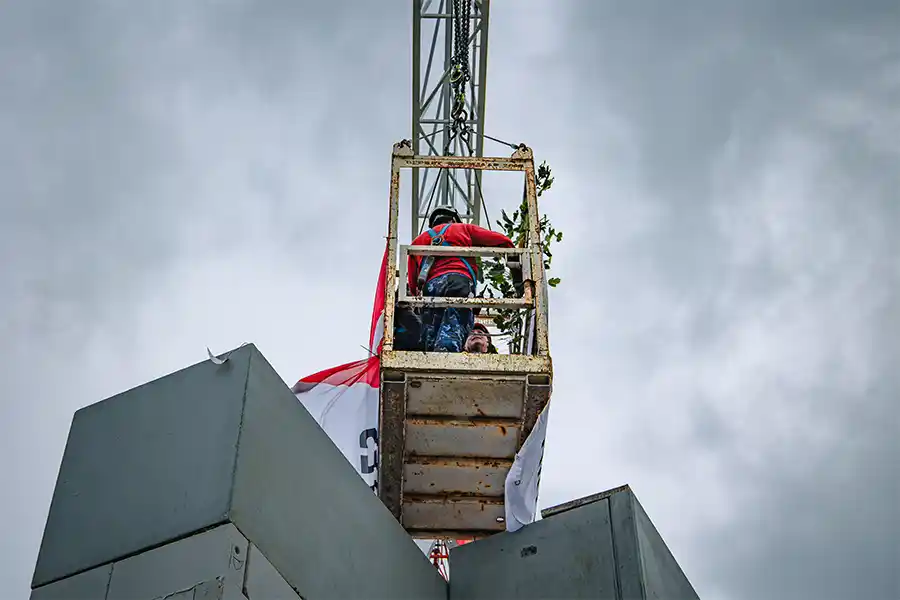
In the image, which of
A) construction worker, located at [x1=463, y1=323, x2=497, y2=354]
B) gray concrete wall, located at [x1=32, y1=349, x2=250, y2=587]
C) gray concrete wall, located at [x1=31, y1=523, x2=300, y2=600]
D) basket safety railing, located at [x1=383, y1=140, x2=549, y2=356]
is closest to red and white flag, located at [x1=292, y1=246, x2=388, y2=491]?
basket safety railing, located at [x1=383, y1=140, x2=549, y2=356]

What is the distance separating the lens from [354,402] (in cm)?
951

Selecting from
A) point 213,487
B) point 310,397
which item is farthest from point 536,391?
point 213,487

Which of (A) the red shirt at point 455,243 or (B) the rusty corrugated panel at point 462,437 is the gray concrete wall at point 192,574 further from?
(A) the red shirt at point 455,243

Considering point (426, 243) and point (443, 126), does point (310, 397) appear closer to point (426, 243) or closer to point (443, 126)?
point (426, 243)

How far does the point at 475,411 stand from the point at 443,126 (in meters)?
6.53

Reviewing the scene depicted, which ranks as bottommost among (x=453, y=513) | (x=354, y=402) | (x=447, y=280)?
(x=453, y=513)

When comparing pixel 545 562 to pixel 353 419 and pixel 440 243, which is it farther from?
pixel 440 243

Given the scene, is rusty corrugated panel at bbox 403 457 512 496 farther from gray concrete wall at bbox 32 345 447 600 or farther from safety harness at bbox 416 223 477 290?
gray concrete wall at bbox 32 345 447 600

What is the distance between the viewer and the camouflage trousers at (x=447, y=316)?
30.1ft

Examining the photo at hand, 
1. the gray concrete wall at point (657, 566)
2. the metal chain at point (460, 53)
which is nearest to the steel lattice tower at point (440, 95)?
the metal chain at point (460, 53)

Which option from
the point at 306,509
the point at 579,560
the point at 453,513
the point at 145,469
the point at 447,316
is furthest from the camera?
the point at 453,513

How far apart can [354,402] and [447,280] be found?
55.9 inches

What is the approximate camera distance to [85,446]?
21.7ft

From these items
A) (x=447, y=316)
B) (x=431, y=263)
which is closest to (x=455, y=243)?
(x=431, y=263)
